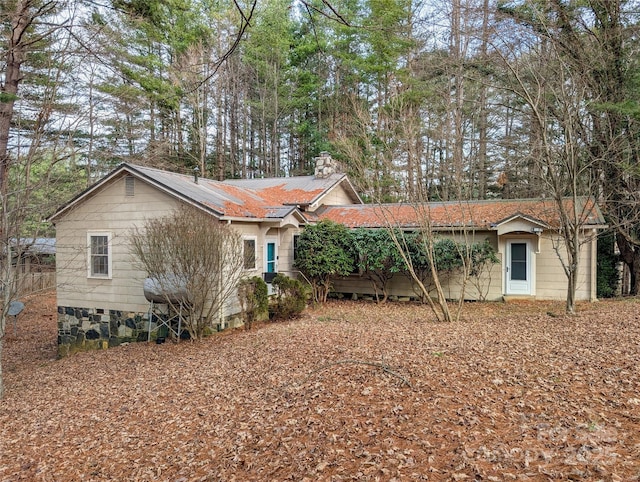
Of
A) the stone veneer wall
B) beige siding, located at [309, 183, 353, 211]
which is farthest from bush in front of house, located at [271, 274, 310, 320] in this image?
beige siding, located at [309, 183, 353, 211]

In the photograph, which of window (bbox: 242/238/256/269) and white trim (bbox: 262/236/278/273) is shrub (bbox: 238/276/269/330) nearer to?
window (bbox: 242/238/256/269)

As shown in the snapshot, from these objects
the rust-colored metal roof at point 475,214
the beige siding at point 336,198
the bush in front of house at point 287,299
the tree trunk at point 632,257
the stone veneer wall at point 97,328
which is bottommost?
the stone veneer wall at point 97,328

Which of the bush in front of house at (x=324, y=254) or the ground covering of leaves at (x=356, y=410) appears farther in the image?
the bush in front of house at (x=324, y=254)

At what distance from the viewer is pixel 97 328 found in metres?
10.7

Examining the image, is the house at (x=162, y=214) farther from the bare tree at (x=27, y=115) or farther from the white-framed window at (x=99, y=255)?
the bare tree at (x=27, y=115)

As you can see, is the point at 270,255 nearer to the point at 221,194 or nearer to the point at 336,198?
the point at 221,194

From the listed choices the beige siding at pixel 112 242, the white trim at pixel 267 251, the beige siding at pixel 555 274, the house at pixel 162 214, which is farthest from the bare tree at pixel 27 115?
the beige siding at pixel 555 274

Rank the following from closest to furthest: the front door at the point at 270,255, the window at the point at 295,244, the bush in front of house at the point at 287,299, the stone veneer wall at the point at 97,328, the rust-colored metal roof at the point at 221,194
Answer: the rust-colored metal roof at the point at 221,194 → the stone veneer wall at the point at 97,328 → the bush in front of house at the point at 287,299 → the front door at the point at 270,255 → the window at the point at 295,244

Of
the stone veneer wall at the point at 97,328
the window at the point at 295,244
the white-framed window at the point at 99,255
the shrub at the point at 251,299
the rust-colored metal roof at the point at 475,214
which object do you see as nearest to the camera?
the shrub at the point at 251,299

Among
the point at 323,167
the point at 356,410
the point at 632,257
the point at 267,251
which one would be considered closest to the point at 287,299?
the point at 267,251

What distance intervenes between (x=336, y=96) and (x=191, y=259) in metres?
17.7

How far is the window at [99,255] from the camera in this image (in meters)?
10.5

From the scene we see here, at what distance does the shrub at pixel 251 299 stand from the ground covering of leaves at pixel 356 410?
59.6 inches

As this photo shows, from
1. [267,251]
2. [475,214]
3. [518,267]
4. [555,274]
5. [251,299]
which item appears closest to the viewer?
[251,299]
